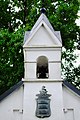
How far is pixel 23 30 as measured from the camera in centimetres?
1452

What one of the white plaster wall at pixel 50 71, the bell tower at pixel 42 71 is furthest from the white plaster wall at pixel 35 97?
the white plaster wall at pixel 50 71

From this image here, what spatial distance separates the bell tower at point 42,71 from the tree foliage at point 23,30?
400 centimetres

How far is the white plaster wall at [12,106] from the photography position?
9219mm

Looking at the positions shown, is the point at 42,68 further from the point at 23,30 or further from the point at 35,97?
the point at 23,30

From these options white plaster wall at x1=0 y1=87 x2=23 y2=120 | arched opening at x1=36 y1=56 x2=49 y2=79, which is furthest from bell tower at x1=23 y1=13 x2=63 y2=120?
white plaster wall at x1=0 y1=87 x2=23 y2=120

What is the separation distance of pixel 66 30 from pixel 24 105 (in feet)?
22.8

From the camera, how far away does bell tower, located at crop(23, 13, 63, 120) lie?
9.04 m

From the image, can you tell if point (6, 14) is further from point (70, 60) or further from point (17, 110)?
point (17, 110)

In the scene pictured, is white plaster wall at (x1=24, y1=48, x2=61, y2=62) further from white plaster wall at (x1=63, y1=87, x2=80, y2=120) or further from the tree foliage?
the tree foliage

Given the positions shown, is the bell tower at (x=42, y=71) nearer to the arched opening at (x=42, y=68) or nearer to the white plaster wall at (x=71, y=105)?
the arched opening at (x=42, y=68)

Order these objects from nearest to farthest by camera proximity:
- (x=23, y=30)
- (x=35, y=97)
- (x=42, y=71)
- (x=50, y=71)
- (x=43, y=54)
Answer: (x=35, y=97) < (x=50, y=71) < (x=43, y=54) < (x=42, y=71) < (x=23, y=30)

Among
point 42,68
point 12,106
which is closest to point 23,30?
point 42,68

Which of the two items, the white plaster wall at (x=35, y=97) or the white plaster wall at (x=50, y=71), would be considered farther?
the white plaster wall at (x=50, y=71)

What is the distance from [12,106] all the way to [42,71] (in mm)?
1718
